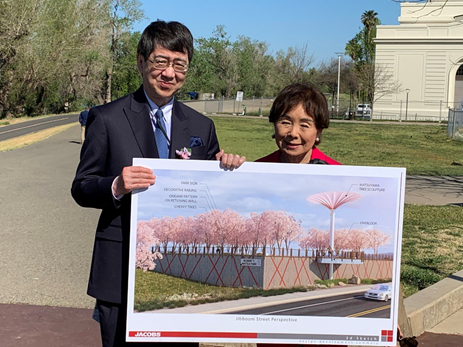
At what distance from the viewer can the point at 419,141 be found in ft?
114

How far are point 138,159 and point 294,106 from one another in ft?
2.86

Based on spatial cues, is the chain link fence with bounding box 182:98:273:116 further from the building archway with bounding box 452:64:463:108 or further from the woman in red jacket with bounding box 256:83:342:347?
the woman in red jacket with bounding box 256:83:342:347

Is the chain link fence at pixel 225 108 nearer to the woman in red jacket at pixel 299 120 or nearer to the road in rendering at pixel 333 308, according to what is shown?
the woman in red jacket at pixel 299 120

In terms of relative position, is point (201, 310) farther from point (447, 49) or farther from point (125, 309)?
point (447, 49)

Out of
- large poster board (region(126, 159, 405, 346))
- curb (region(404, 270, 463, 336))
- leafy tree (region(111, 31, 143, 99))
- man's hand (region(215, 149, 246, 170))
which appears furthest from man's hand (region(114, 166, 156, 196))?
leafy tree (region(111, 31, 143, 99))

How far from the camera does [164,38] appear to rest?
288 centimetres

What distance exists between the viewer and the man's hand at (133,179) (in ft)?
8.80

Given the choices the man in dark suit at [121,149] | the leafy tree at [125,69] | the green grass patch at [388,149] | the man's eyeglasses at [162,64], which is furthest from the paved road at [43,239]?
the leafy tree at [125,69]

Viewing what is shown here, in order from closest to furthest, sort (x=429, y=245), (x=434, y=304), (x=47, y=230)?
1. (x=434, y=304)
2. (x=429, y=245)
3. (x=47, y=230)

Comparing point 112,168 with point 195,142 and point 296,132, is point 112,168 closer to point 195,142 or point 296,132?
point 195,142

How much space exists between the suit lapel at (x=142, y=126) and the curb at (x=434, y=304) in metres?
3.36

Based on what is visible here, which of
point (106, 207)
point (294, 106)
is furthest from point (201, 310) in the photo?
point (294, 106)

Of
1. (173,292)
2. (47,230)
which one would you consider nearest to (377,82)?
(47,230)

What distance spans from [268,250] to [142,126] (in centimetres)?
85
